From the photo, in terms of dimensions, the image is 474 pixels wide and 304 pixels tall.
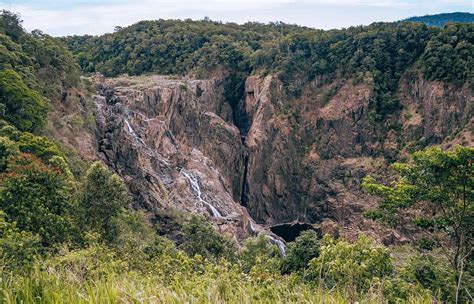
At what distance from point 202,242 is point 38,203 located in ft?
26.1

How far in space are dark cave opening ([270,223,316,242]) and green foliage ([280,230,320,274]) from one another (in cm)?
2496

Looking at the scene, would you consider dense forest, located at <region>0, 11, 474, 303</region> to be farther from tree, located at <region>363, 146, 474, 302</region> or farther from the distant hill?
the distant hill

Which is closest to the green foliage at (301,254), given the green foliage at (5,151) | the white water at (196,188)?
the green foliage at (5,151)

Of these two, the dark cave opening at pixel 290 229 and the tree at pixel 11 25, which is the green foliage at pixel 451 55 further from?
Answer: the tree at pixel 11 25

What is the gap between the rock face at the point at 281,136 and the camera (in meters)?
36.9

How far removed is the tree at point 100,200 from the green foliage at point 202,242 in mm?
3688

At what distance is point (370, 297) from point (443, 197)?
1024 cm

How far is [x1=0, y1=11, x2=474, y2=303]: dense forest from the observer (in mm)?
5184

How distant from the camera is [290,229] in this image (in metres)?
43.6

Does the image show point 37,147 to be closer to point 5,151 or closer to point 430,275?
point 5,151

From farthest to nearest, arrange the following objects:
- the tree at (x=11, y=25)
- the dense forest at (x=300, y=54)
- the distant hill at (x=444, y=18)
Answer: the distant hill at (x=444, y=18)
the dense forest at (x=300, y=54)
the tree at (x=11, y=25)

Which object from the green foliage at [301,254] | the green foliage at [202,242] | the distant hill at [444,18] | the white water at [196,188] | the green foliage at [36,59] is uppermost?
the distant hill at [444,18]

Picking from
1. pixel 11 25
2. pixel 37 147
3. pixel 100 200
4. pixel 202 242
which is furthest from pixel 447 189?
pixel 11 25

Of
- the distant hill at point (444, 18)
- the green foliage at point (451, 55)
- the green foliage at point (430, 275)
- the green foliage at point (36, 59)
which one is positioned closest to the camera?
the green foliage at point (430, 275)
